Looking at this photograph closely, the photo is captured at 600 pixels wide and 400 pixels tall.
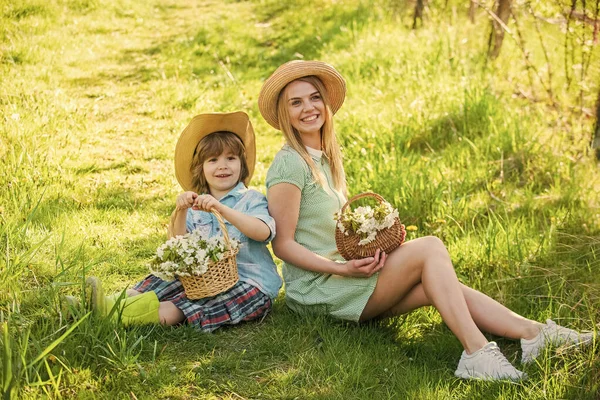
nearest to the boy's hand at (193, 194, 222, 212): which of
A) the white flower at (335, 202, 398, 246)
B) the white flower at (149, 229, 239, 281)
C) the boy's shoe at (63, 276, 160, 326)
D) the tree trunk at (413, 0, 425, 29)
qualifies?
the white flower at (149, 229, 239, 281)

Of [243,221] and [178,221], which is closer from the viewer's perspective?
[243,221]

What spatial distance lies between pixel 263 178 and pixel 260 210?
2.04 m

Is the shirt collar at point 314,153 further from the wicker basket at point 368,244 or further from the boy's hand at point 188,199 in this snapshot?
the boy's hand at point 188,199

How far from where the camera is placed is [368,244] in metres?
3.17

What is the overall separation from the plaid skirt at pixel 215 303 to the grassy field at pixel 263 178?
7 cm

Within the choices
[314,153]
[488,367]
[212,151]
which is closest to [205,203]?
[212,151]

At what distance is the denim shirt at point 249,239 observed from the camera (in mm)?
3441

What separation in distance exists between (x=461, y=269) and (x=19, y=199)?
2481 mm

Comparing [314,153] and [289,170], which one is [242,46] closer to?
[314,153]

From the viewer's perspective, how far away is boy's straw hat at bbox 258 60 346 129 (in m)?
3.44

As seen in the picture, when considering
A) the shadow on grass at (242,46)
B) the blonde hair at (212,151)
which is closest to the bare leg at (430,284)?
the blonde hair at (212,151)

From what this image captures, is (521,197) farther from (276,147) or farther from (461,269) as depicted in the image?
(276,147)

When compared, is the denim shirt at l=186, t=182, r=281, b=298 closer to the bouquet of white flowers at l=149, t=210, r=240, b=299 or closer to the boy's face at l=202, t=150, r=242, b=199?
the boy's face at l=202, t=150, r=242, b=199

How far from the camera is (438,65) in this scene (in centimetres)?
660
